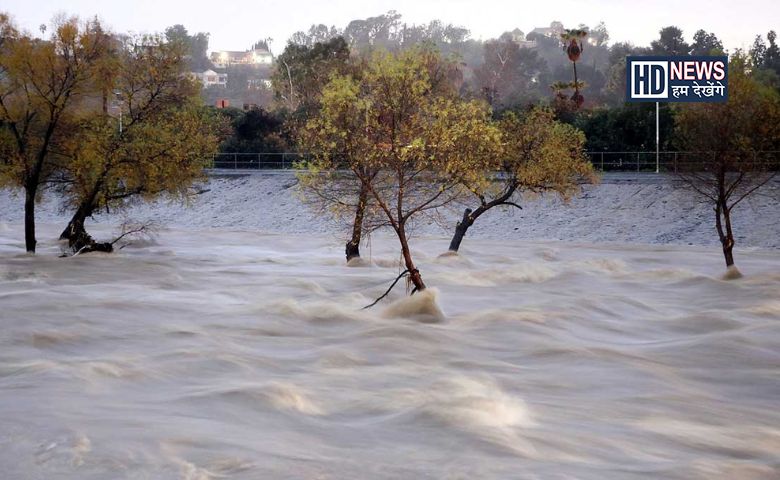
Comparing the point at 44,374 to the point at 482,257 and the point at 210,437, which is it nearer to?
the point at 210,437

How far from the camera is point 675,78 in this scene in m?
79.1

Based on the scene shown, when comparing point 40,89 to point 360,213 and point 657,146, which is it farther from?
point 657,146

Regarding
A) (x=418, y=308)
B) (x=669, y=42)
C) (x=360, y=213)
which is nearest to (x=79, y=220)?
(x=360, y=213)

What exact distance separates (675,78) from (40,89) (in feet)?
145

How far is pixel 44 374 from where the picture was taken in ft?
94.2

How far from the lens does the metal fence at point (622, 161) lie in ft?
176

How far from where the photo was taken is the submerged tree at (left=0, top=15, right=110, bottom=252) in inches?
2239

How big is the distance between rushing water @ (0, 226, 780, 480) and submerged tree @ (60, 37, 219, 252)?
14.4 feet

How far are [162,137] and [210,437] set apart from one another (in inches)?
1470

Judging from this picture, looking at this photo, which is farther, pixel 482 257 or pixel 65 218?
pixel 65 218

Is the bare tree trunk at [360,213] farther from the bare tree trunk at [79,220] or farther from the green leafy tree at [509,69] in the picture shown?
the green leafy tree at [509,69]

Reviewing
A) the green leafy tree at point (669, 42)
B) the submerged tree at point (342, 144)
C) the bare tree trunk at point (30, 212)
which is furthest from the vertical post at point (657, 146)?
the green leafy tree at point (669, 42)

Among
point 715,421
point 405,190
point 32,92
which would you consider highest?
point 32,92

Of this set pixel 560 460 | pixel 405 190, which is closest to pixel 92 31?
pixel 405 190
